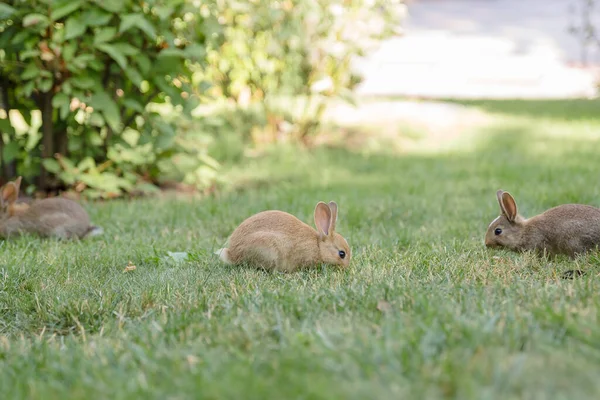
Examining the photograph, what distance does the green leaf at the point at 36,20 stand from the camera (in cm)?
589

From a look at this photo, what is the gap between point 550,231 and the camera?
4344 mm

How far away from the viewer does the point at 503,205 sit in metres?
4.55

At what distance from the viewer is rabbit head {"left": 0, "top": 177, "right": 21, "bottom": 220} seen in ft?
18.1

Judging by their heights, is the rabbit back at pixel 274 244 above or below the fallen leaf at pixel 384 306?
below

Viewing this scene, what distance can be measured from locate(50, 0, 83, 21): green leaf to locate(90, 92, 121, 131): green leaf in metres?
0.75

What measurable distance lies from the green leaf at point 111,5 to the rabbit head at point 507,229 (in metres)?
3.58

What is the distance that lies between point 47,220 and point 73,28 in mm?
1676

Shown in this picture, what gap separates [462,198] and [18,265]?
3.98 meters

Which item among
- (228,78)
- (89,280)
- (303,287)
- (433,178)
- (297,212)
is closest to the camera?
(303,287)

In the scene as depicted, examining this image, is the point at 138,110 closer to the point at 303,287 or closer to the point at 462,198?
the point at 462,198

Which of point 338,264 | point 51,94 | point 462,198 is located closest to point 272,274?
point 338,264

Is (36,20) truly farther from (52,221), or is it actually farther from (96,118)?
(52,221)

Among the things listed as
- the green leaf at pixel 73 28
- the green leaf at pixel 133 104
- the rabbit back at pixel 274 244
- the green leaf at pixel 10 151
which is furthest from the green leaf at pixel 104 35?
the rabbit back at pixel 274 244

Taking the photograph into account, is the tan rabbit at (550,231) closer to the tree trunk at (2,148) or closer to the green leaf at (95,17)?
the green leaf at (95,17)
